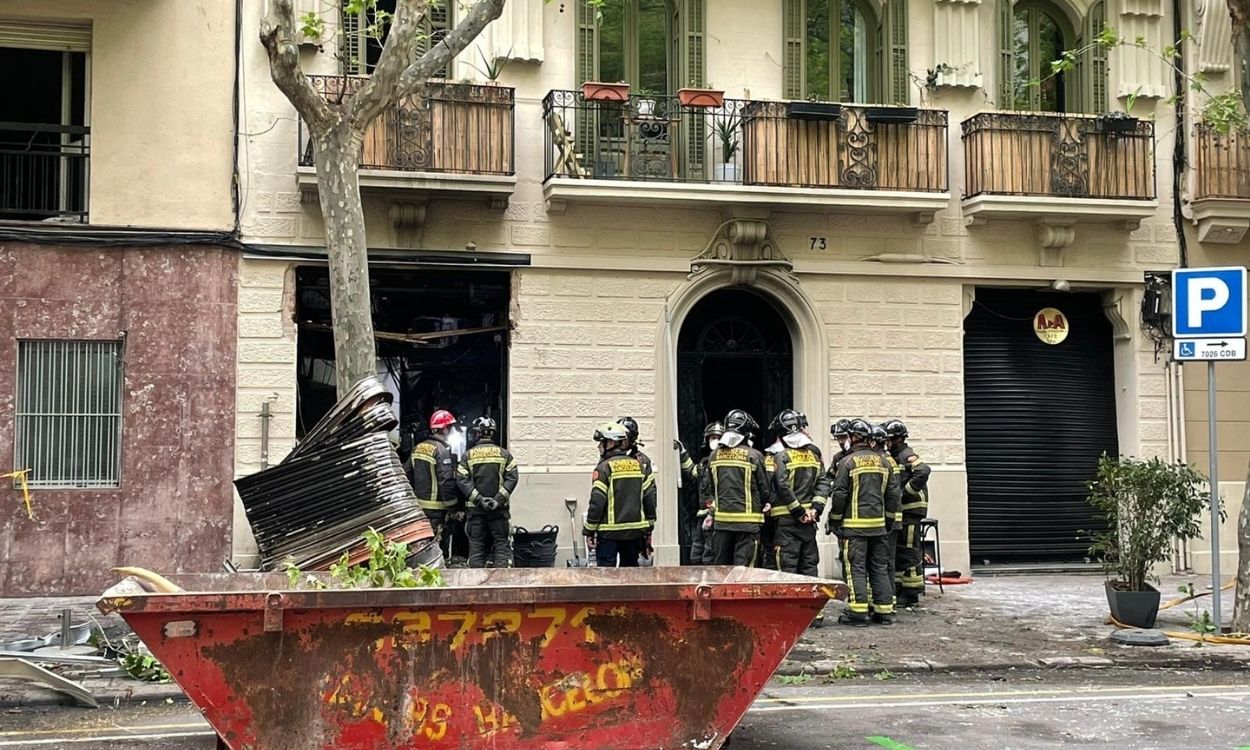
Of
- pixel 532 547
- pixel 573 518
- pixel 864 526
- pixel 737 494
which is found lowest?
pixel 532 547

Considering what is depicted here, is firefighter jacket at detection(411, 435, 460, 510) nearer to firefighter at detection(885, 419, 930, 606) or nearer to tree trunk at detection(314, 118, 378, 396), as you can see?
tree trunk at detection(314, 118, 378, 396)

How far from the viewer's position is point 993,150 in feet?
A: 51.5

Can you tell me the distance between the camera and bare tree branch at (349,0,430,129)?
10.7m

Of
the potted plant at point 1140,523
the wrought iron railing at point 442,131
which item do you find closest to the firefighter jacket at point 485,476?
the wrought iron railing at point 442,131

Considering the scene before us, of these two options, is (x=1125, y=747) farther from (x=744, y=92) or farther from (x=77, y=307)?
(x=77, y=307)

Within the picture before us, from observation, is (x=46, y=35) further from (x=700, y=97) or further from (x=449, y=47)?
(x=700, y=97)

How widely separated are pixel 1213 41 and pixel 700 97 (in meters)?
7.12

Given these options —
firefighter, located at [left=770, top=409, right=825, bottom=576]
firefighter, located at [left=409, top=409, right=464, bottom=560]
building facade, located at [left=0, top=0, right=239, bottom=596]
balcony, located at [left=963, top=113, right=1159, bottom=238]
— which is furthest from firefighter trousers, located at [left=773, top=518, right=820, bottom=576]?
building facade, located at [left=0, top=0, right=239, bottom=596]

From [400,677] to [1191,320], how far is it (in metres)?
8.77

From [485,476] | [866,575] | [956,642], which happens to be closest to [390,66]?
[485,476]

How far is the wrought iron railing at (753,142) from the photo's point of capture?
15109mm

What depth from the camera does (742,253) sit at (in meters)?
15.5

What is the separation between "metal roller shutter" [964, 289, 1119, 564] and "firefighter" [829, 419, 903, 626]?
4801 mm

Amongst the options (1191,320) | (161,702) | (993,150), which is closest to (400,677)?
(161,702)
